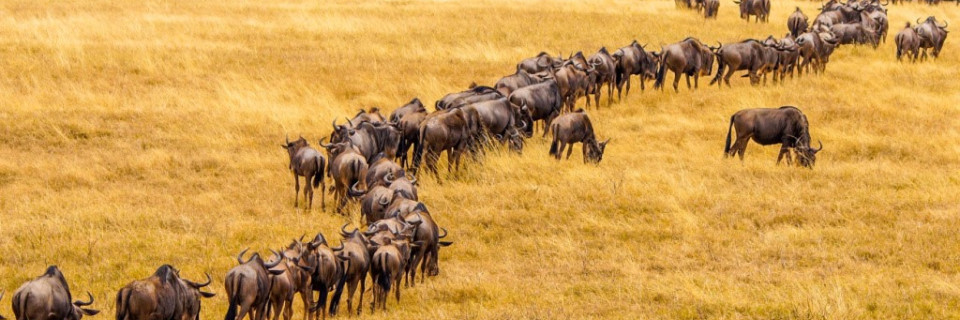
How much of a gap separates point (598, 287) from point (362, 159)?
4.40 metres

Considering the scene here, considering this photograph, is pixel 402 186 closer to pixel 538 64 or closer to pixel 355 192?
pixel 355 192

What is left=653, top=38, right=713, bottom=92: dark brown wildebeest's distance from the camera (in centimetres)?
2397

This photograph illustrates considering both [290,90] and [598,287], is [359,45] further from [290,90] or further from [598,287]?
[598,287]

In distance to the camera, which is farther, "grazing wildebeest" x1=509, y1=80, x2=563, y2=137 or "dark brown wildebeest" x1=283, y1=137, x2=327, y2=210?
"grazing wildebeest" x1=509, y1=80, x2=563, y2=137

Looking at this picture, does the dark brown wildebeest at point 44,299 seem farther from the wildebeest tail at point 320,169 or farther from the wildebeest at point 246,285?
the wildebeest tail at point 320,169

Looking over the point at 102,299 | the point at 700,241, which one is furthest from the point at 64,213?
the point at 700,241

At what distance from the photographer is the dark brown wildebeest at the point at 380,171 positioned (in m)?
14.9

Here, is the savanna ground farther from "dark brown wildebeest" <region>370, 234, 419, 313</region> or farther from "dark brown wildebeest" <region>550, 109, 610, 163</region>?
"dark brown wildebeest" <region>550, 109, 610, 163</region>

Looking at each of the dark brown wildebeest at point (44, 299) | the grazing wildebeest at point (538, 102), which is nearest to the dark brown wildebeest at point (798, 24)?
the grazing wildebeest at point (538, 102)

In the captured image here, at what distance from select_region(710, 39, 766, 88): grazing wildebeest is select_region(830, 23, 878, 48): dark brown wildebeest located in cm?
652

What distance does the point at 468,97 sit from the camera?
62.8ft

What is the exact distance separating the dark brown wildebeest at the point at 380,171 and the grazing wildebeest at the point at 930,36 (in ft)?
58.9

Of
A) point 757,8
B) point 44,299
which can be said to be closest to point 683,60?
point 757,8

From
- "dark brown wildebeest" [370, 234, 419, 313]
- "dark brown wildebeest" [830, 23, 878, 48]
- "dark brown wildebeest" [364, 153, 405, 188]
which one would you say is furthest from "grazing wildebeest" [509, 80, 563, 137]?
"dark brown wildebeest" [830, 23, 878, 48]
